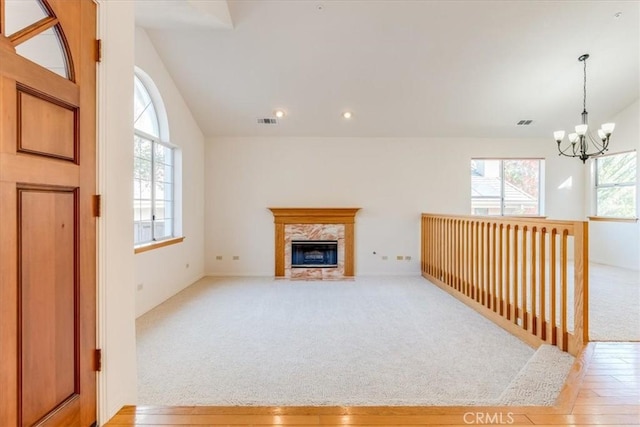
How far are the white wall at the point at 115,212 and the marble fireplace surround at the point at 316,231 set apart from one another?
14.0 feet

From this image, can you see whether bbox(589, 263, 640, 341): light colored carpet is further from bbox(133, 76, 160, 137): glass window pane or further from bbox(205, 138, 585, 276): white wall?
bbox(133, 76, 160, 137): glass window pane

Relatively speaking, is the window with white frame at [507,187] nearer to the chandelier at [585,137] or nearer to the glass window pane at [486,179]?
the glass window pane at [486,179]

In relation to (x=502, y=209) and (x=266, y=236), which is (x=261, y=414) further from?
(x=502, y=209)

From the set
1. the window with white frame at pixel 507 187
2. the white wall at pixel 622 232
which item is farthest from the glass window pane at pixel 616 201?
the window with white frame at pixel 507 187

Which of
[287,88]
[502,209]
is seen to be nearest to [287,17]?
[287,88]

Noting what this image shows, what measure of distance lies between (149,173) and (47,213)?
3.39 m

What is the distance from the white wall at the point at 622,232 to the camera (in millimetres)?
5910

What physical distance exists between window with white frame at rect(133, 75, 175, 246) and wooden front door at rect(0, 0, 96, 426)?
9.24 ft

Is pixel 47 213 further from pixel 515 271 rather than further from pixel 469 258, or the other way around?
pixel 469 258

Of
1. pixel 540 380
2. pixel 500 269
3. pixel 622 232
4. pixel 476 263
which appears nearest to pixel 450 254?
pixel 476 263

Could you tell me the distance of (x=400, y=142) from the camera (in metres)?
6.39

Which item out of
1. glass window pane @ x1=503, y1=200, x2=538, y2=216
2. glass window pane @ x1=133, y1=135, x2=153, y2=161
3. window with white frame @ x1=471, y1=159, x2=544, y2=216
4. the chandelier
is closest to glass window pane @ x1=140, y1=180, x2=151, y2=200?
glass window pane @ x1=133, y1=135, x2=153, y2=161

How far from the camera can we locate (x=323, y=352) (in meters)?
2.87

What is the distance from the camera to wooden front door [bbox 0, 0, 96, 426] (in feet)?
3.98
